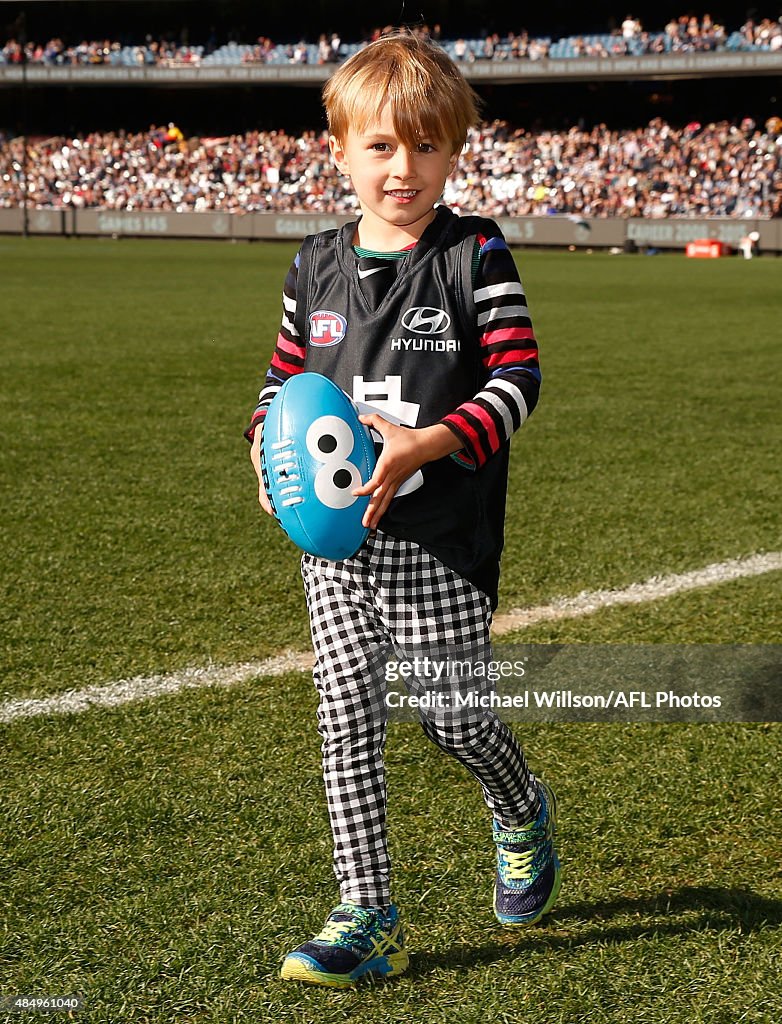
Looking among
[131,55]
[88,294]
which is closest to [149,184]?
[131,55]

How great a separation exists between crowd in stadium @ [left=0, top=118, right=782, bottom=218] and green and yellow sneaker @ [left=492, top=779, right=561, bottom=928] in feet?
109

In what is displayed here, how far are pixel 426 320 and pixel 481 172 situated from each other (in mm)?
40108

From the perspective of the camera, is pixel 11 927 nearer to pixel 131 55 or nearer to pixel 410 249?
pixel 410 249

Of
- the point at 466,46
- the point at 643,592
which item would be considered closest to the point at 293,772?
the point at 643,592

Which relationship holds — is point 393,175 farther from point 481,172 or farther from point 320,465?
point 481,172

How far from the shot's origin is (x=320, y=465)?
2070 mm

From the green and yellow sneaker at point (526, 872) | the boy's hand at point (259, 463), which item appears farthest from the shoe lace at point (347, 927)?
the boy's hand at point (259, 463)

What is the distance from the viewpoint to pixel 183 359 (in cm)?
1114

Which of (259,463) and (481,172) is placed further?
(481,172)

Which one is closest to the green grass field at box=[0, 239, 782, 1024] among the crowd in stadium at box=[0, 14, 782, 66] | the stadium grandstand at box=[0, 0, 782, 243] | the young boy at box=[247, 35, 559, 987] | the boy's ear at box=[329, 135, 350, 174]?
the young boy at box=[247, 35, 559, 987]

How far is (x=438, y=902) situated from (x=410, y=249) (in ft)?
4.16

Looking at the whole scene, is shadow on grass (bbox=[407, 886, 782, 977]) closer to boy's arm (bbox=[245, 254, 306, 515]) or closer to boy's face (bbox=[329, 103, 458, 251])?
boy's arm (bbox=[245, 254, 306, 515])

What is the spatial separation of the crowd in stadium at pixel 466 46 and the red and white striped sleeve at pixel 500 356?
1529 inches

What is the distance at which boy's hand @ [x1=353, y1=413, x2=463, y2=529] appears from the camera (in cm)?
201
